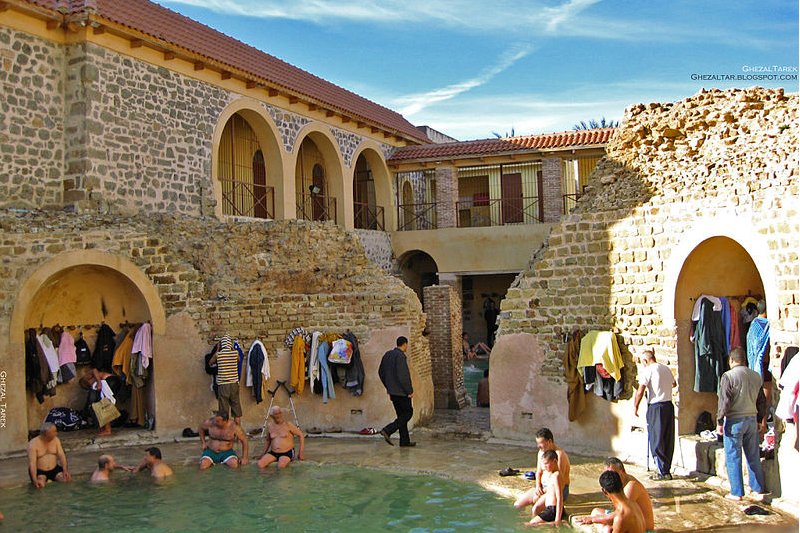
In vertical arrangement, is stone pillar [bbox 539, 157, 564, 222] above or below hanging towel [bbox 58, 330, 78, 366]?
above

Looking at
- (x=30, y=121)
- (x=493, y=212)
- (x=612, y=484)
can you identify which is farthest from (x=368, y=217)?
(x=612, y=484)

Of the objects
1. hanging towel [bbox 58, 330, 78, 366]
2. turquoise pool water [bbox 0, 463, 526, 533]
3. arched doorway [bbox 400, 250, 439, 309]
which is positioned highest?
arched doorway [bbox 400, 250, 439, 309]

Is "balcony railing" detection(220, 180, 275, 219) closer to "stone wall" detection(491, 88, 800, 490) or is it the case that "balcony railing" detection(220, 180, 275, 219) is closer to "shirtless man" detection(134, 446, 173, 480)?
"shirtless man" detection(134, 446, 173, 480)

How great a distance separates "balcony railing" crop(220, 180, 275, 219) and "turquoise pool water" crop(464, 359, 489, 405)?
22.8 ft

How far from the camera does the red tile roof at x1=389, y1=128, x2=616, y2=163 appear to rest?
25.0 m

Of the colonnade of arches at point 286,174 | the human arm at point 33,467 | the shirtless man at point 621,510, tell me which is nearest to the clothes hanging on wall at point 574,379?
the shirtless man at point 621,510

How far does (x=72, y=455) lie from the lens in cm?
1158

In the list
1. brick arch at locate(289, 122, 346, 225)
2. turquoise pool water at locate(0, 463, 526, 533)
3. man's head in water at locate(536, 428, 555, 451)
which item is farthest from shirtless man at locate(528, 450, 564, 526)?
brick arch at locate(289, 122, 346, 225)

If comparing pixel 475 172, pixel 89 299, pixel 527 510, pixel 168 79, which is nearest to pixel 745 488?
pixel 527 510

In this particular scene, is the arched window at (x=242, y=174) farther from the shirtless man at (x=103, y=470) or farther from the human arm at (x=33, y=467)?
the human arm at (x=33, y=467)

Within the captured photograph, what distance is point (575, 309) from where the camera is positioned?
10898mm

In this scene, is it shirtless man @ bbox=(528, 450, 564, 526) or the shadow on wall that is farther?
the shadow on wall

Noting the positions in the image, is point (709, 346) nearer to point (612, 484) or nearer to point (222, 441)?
point (612, 484)

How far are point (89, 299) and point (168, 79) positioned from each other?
19.5ft
